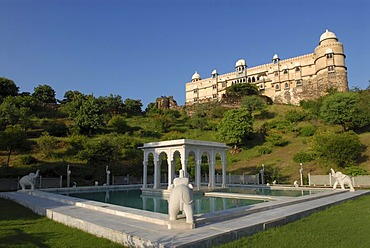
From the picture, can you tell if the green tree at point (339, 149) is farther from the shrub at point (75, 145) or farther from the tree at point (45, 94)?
the tree at point (45, 94)

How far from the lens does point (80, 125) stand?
3691cm

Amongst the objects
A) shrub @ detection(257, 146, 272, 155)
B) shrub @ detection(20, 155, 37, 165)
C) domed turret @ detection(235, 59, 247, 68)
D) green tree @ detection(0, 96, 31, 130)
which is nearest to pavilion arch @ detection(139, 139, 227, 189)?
shrub @ detection(20, 155, 37, 165)

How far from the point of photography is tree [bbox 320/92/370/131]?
31.8 metres

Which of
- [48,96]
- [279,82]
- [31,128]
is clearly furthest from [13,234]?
[279,82]

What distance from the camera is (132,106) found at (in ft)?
181

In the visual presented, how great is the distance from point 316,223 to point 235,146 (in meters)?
28.0

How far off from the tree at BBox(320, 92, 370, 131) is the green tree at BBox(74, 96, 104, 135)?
93.7 feet

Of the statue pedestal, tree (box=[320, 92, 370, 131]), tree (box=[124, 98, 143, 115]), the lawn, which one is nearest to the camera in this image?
the lawn

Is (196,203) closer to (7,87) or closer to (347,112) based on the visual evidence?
(347,112)

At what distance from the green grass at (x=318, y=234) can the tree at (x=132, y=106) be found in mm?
48997

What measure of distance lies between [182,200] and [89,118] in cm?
3368

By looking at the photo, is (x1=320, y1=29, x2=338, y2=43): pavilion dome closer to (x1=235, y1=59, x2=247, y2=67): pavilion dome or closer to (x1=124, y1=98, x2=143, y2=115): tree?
(x1=235, y1=59, x2=247, y2=67): pavilion dome

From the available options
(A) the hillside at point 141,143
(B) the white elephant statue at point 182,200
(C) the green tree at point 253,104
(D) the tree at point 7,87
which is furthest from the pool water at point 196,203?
(D) the tree at point 7,87

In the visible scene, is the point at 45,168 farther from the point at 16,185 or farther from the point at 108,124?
the point at 108,124
